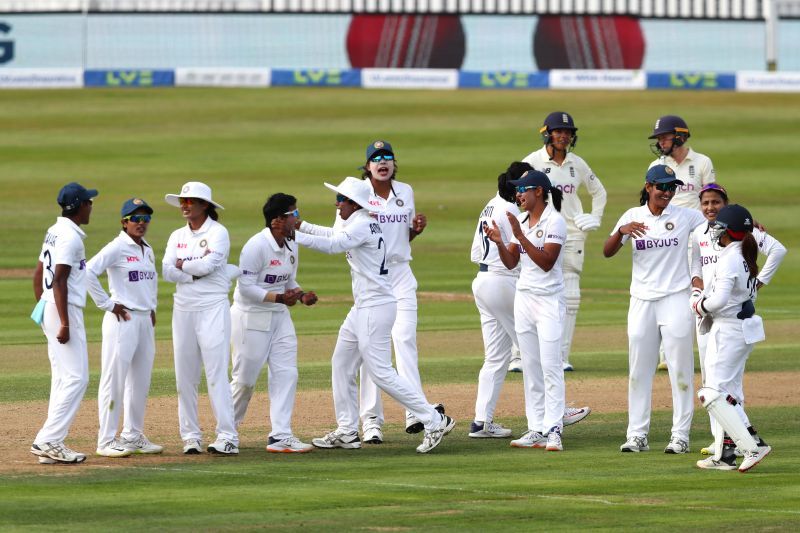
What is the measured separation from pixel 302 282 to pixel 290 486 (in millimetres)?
13573

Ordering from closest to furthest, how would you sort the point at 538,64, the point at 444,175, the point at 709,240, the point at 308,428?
the point at 709,240, the point at 308,428, the point at 444,175, the point at 538,64

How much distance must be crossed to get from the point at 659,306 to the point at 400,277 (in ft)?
7.53

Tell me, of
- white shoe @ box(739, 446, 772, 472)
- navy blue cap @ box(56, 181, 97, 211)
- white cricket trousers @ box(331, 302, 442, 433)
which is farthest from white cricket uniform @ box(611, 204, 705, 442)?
navy blue cap @ box(56, 181, 97, 211)

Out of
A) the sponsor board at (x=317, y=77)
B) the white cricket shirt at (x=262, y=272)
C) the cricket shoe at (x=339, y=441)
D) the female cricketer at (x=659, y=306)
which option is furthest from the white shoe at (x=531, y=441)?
the sponsor board at (x=317, y=77)

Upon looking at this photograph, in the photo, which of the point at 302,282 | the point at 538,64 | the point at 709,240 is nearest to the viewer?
the point at 709,240

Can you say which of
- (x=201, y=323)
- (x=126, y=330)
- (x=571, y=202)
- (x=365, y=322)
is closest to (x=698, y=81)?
(x=571, y=202)

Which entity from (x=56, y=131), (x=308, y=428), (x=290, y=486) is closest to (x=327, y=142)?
(x=56, y=131)

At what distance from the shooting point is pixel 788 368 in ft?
51.4

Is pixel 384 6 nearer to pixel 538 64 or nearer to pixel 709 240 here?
pixel 538 64

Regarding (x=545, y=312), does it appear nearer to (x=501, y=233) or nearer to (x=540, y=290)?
(x=540, y=290)

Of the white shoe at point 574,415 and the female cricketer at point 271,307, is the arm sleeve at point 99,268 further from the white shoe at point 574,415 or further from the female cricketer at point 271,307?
the white shoe at point 574,415

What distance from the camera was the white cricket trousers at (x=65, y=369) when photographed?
10680 millimetres

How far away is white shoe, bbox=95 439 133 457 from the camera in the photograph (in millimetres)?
11008

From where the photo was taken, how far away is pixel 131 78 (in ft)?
156
